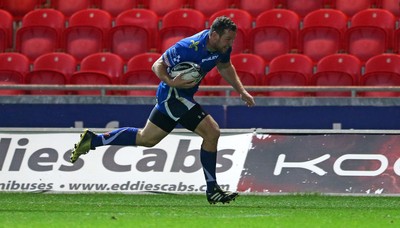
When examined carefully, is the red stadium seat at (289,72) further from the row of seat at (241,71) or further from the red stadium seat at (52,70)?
the red stadium seat at (52,70)

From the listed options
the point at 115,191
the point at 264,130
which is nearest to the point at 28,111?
the point at 115,191

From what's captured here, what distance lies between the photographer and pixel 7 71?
15.1 m

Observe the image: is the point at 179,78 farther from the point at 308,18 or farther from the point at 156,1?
the point at 156,1

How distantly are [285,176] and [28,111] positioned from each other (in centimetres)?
346

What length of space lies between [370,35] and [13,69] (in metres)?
5.14

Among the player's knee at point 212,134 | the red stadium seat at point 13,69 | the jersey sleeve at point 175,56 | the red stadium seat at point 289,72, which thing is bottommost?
the red stadium seat at point 13,69

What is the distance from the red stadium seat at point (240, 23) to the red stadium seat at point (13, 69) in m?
2.82

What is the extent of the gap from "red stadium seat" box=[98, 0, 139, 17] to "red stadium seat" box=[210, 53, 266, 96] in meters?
2.75

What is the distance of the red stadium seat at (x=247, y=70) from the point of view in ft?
47.1

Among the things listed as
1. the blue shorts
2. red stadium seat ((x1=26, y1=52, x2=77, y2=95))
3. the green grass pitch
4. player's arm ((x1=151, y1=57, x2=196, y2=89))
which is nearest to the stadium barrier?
the green grass pitch

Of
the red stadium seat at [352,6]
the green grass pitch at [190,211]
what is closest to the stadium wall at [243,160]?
the green grass pitch at [190,211]

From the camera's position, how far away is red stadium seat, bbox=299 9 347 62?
15.2 meters

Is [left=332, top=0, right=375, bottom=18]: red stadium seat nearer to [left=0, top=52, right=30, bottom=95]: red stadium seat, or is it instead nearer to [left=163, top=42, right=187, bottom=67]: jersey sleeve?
[left=0, top=52, right=30, bottom=95]: red stadium seat

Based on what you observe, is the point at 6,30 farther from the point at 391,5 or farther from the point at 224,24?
the point at 224,24
